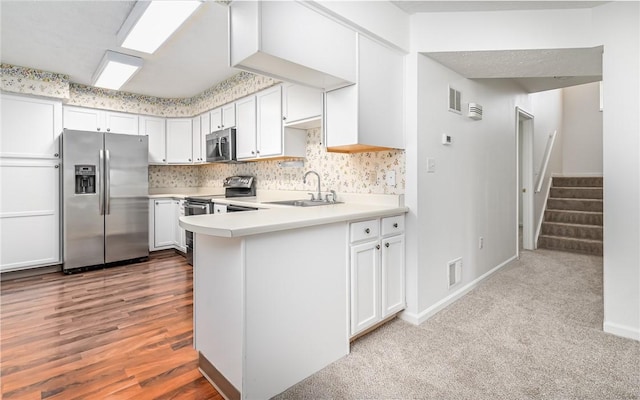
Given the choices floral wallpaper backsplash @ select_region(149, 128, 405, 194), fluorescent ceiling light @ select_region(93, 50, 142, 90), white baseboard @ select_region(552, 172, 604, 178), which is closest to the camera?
floral wallpaper backsplash @ select_region(149, 128, 405, 194)

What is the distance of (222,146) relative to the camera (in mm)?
4328

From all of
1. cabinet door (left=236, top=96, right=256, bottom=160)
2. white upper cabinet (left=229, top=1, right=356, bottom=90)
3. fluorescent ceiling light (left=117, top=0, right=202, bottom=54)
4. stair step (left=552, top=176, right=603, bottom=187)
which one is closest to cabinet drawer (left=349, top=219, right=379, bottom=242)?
white upper cabinet (left=229, top=1, right=356, bottom=90)

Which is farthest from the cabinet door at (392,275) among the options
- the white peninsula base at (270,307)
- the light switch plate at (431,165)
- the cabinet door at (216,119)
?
the cabinet door at (216,119)

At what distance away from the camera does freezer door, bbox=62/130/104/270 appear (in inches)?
155

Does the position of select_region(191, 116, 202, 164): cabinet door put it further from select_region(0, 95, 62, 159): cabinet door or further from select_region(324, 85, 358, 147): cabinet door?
select_region(324, 85, 358, 147): cabinet door

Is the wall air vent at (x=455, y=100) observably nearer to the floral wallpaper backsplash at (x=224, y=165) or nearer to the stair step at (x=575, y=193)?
the floral wallpaper backsplash at (x=224, y=165)

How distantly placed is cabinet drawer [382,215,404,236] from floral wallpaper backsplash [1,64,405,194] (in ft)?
0.89

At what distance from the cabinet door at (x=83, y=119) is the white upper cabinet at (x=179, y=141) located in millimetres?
942

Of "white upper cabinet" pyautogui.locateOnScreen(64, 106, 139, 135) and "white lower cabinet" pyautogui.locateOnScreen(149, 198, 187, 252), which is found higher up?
"white upper cabinet" pyautogui.locateOnScreen(64, 106, 139, 135)

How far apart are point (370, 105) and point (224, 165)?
3511mm

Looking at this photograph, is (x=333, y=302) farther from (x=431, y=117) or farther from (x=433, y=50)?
(x=433, y=50)

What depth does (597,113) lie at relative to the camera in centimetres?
627

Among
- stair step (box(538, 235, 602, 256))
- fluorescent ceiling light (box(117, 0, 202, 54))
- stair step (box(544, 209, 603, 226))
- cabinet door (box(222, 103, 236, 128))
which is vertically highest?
fluorescent ceiling light (box(117, 0, 202, 54))

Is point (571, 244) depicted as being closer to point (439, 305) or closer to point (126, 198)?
point (439, 305)
